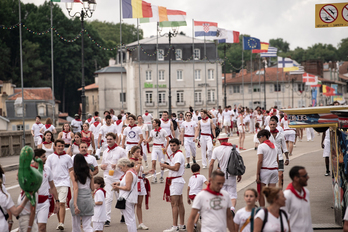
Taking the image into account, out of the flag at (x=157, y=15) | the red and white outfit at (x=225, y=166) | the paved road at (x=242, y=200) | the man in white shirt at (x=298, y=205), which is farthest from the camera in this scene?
the flag at (x=157, y=15)

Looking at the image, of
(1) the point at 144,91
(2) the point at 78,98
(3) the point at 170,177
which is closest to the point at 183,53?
(1) the point at 144,91

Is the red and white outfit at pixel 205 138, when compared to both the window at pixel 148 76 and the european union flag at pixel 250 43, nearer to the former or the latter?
the european union flag at pixel 250 43

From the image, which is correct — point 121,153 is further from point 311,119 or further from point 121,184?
A: point 311,119

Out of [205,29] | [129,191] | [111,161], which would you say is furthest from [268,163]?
[205,29]

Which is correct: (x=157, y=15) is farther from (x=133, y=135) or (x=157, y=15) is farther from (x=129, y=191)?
(x=129, y=191)

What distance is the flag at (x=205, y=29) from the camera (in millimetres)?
45781

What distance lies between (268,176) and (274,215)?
455cm

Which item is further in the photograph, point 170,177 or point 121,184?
point 170,177

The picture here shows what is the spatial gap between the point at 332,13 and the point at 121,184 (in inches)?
346

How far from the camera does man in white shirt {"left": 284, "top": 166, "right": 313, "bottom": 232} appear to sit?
262 inches

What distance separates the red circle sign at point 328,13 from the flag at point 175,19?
952 inches

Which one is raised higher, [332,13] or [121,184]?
[332,13]

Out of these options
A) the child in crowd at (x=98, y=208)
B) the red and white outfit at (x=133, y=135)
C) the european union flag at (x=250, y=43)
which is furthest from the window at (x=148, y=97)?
the child in crowd at (x=98, y=208)

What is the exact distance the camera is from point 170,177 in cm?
1048
